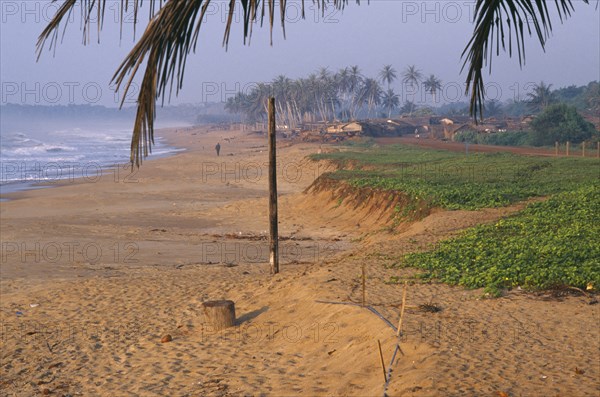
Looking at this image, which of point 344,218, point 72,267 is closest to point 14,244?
point 72,267

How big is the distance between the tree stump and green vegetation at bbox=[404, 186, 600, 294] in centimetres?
322

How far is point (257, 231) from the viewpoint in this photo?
20859 millimetres

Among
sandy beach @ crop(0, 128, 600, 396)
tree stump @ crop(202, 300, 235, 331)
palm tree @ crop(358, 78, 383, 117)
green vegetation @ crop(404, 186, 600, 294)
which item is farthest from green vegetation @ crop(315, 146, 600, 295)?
palm tree @ crop(358, 78, 383, 117)

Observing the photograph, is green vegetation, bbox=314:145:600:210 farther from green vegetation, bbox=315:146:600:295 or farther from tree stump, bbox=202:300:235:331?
tree stump, bbox=202:300:235:331

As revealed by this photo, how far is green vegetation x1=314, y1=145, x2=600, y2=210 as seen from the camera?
17.9 metres

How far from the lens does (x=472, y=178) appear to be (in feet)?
75.0

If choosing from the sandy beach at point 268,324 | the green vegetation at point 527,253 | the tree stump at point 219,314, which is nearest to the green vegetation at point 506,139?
the sandy beach at point 268,324

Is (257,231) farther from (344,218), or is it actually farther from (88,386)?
(88,386)

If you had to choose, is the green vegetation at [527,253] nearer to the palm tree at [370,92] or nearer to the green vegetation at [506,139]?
the green vegetation at [506,139]

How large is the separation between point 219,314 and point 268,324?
71 cm

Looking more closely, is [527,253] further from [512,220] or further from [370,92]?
[370,92]

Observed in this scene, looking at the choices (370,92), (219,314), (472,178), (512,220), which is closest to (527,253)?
(512,220)

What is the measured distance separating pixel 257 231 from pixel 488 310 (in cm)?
1289

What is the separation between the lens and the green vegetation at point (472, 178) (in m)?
17.9
